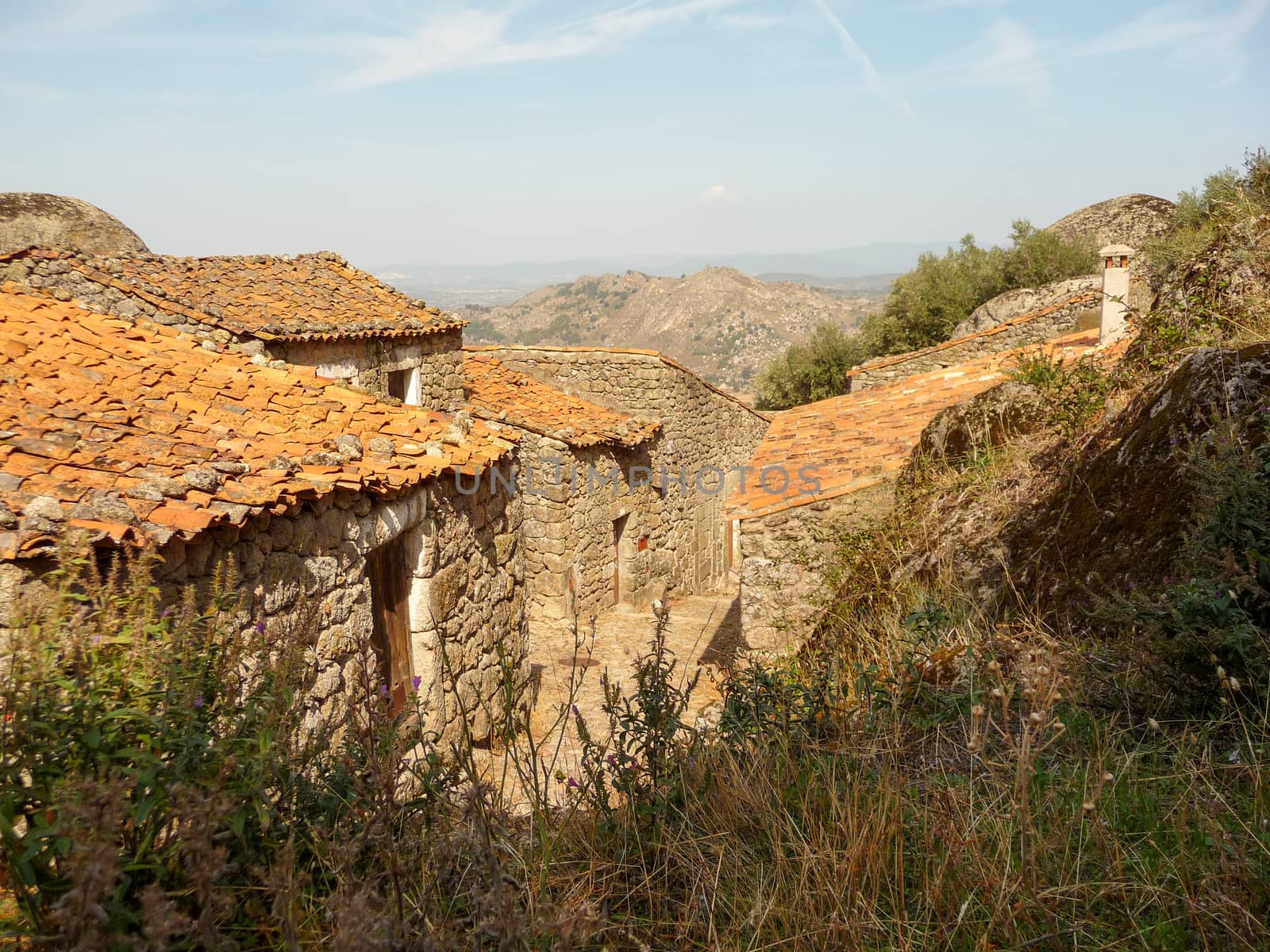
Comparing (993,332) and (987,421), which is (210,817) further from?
(993,332)

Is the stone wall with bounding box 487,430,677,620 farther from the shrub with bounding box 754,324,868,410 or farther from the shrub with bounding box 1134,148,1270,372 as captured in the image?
the shrub with bounding box 754,324,868,410

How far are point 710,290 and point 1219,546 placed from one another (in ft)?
254

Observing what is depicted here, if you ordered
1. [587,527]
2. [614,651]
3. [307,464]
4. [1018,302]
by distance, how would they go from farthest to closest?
[1018,302]
[587,527]
[614,651]
[307,464]

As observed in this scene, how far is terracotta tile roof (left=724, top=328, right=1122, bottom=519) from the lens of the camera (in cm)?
668

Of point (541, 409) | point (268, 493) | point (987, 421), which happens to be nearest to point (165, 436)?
point (268, 493)

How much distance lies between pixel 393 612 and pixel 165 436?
6.07 feet

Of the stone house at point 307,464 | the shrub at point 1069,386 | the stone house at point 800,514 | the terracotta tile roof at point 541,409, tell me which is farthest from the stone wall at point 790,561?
the terracotta tile roof at point 541,409

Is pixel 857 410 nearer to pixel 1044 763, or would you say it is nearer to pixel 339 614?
pixel 339 614

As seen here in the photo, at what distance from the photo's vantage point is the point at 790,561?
6.54 m

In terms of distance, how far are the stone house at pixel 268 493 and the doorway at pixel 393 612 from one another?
0.05 feet

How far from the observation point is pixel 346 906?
1.50 m

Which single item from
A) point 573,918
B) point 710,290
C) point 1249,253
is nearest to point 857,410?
point 1249,253

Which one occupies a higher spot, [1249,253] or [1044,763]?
[1249,253]

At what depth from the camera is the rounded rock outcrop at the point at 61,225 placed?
508 inches
